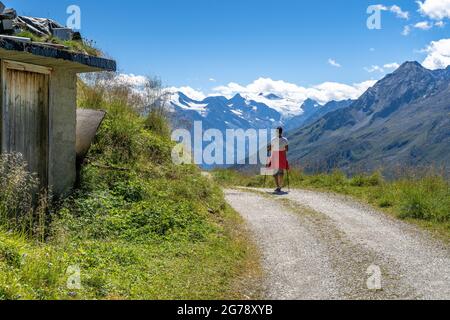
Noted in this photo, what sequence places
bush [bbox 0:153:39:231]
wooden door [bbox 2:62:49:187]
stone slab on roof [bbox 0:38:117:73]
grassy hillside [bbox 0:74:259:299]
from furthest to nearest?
wooden door [bbox 2:62:49:187] → stone slab on roof [bbox 0:38:117:73] → bush [bbox 0:153:39:231] → grassy hillside [bbox 0:74:259:299]

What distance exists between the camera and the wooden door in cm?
985

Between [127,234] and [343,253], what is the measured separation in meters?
4.06

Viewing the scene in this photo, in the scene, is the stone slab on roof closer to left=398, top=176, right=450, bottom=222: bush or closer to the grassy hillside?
the grassy hillside

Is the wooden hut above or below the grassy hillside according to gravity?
above

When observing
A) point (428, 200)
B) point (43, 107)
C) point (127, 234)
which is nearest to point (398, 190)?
point (428, 200)

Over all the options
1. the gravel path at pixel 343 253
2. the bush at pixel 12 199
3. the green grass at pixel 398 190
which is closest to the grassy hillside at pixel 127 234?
the bush at pixel 12 199

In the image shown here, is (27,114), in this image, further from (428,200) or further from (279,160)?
(428,200)

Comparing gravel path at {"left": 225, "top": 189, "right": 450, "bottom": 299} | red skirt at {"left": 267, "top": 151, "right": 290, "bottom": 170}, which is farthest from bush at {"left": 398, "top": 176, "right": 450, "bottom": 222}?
red skirt at {"left": 267, "top": 151, "right": 290, "bottom": 170}

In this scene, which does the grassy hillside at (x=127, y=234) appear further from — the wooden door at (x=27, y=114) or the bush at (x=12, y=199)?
the wooden door at (x=27, y=114)

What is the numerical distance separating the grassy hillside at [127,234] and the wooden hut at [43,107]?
583mm

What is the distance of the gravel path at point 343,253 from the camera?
7230 mm

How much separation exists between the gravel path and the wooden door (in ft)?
16.8

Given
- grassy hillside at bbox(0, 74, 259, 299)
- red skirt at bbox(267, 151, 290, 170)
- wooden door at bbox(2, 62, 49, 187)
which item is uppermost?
wooden door at bbox(2, 62, 49, 187)
